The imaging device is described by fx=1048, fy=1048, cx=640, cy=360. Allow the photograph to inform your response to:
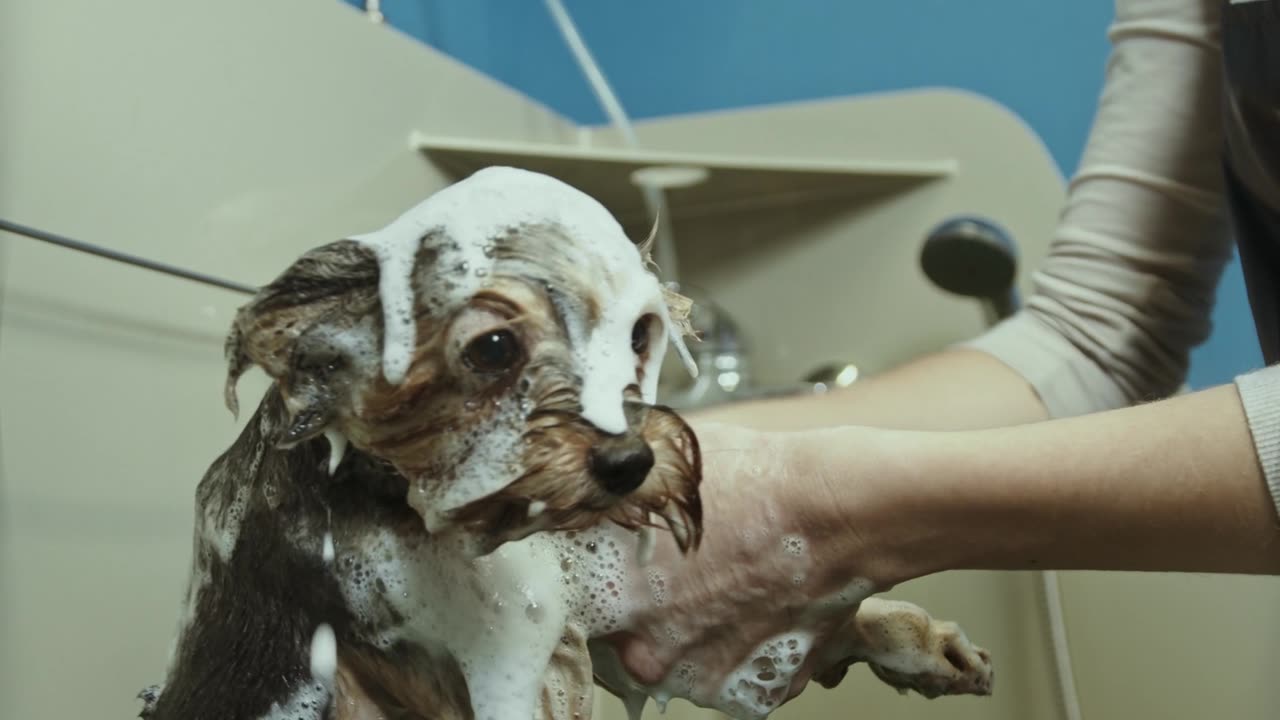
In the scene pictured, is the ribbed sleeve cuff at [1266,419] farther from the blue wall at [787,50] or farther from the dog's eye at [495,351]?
the blue wall at [787,50]

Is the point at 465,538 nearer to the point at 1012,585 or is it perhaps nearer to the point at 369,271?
the point at 369,271

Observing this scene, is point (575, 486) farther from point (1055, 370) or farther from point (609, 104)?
point (609, 104)

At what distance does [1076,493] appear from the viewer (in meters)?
0.40

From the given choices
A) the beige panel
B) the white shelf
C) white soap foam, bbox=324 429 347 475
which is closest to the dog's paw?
the beige panel

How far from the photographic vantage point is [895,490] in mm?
414

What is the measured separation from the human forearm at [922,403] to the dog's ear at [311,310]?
0.97ft

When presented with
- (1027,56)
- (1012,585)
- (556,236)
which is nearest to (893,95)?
(1027,56)

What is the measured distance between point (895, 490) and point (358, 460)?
210 millimetres

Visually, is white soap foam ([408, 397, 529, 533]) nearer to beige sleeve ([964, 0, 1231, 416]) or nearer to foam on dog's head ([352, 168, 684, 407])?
foam on dog's head ([352, 168, 684, 407])

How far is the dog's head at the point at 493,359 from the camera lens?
0.27 metres

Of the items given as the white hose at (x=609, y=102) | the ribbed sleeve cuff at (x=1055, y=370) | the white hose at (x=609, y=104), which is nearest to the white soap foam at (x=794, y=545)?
the ribbed sleeve cuff at (x=1055, y=370)

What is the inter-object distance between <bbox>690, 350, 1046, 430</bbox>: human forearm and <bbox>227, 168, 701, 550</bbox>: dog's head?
281mm

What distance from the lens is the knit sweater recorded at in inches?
24.8

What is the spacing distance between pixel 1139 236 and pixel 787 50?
53cm
